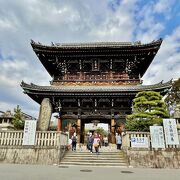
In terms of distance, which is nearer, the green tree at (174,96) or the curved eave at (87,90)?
the curved eave at (87,90)

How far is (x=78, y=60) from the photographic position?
22.6 m

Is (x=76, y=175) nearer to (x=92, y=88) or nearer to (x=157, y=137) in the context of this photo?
(x=157, y=137)

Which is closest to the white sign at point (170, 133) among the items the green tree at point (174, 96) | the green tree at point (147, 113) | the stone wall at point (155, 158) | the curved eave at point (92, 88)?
the stone wall at point (155, 158)

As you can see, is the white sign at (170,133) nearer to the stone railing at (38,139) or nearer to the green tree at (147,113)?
the green tree at (147,113)

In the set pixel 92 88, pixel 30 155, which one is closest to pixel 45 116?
pixel 92 88

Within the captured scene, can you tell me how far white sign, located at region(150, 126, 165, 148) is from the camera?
39.7 ft

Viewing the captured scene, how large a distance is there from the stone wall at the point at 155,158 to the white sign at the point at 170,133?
1.94 ft

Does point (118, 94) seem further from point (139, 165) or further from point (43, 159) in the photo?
point (43, 159)

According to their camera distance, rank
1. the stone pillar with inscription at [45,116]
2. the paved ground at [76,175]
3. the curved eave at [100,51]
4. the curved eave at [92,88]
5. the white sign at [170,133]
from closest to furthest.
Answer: the paved ground at [76,175] → the white sign at [170,133] → the stone pillar with inscription at [45,116] → the curved eave at [92,88] → the curved eave at [100,51]

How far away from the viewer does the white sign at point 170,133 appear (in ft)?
39.7

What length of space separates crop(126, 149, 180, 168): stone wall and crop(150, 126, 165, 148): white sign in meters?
0.40

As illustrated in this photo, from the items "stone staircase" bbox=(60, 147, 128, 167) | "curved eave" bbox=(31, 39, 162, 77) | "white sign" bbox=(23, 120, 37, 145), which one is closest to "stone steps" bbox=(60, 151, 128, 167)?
"stone staircase" bbox=(60, 147, 128, 167)

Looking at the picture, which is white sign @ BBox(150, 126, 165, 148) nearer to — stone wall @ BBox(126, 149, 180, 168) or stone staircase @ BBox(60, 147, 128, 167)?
stone wall @ BBox(126, 149, 180, 168)

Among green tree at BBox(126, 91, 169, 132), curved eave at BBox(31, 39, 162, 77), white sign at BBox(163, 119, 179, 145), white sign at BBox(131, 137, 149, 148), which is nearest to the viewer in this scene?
white sign at BBox(163, 119, 179, 145)
